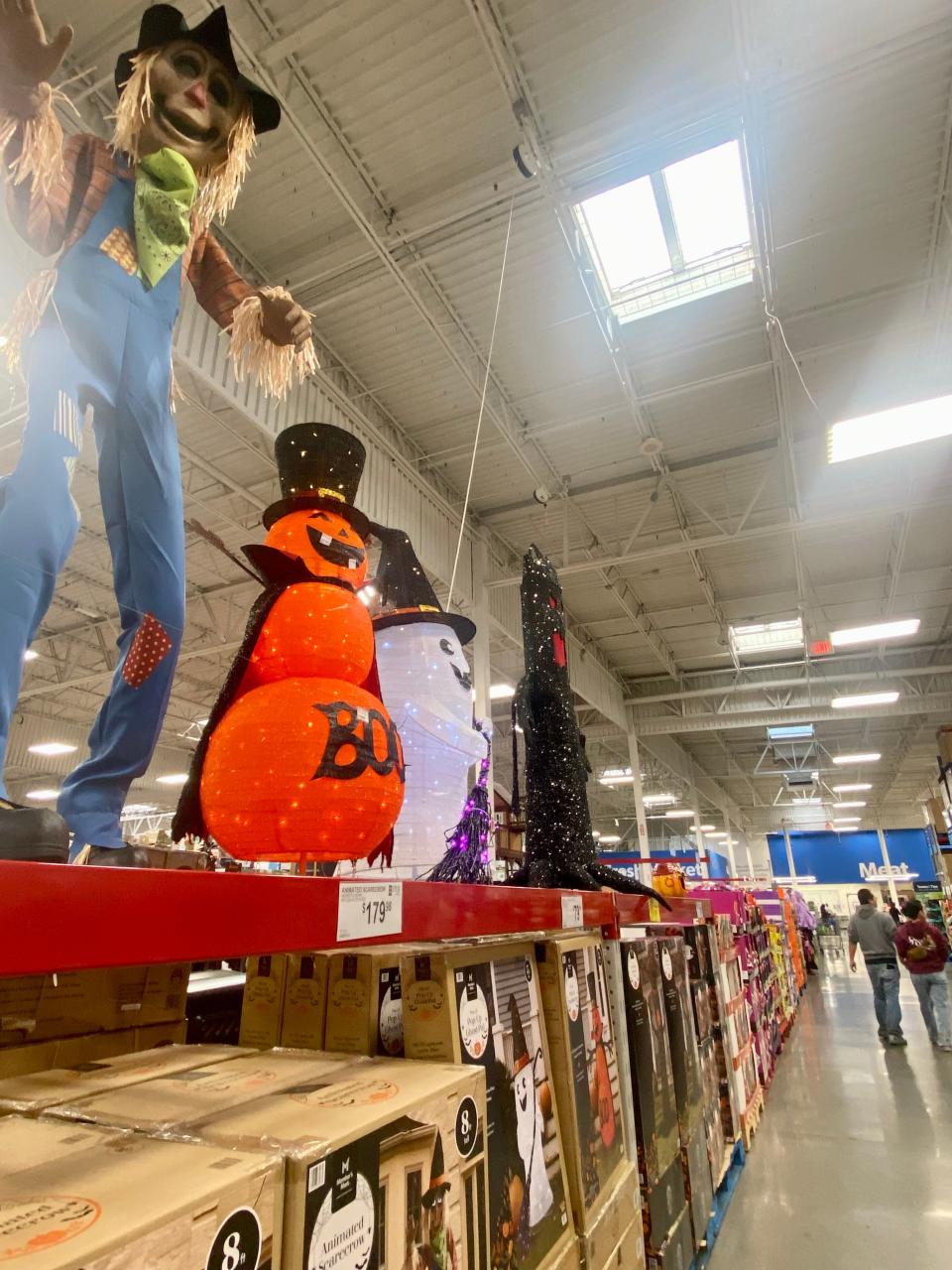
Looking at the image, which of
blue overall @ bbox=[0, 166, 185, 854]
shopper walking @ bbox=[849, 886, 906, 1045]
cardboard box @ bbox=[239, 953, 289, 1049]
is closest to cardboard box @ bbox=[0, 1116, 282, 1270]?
blue overall @ bbox=[0, 166, 185, 854]

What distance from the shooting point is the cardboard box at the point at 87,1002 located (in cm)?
104

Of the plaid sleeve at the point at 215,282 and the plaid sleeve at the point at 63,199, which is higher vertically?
the plaid sleeve at the point at 215,282

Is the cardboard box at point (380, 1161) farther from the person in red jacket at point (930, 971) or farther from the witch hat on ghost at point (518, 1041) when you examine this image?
the person in red jacket at point (930, 971)

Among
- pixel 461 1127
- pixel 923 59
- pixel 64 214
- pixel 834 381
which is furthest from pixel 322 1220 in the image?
pixel 834 381

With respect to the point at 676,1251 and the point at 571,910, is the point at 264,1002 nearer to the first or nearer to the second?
the point at 571,910

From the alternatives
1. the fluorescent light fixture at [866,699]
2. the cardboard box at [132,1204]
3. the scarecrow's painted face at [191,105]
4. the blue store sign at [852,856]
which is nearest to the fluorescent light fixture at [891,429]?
the scarecrow's painted face at [191,105]

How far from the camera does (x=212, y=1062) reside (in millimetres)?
970

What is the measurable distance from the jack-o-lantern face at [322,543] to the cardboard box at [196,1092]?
2.33ft

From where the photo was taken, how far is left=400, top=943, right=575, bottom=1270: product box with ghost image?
42.2 inches

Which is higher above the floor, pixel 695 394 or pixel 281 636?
pixel 695 394

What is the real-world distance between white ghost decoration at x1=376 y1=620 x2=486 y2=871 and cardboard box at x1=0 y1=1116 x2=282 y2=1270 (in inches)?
33.0

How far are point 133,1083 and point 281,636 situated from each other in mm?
601

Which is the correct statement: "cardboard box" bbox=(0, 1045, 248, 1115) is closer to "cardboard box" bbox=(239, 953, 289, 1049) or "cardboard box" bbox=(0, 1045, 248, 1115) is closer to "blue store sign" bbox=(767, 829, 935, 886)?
"cardboard box" bbox=(239, 953, 289, 1049)

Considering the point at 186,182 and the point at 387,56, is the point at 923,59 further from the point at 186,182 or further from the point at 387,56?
the point at 186,182
